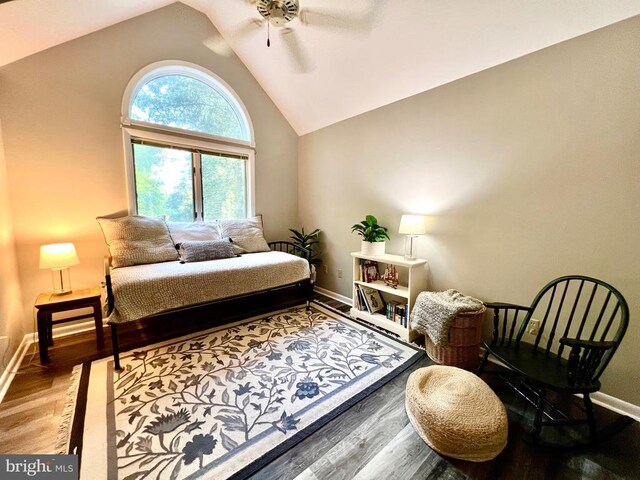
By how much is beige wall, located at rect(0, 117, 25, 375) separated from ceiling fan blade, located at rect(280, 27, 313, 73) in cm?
277

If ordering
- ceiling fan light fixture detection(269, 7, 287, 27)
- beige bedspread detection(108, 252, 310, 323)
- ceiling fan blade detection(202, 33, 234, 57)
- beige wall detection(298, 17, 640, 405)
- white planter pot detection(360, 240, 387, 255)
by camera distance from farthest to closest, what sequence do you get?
ceiling fan blade detection(202, 33, 234, 57) → white planter pot detection(360, 240, 387, 255) → ceiling fan light fixture detection(269, 7, 287, 27) → beige bedspread detection(108, 252, 310, 323) → beige wall detection(298, 17, 640, 405)

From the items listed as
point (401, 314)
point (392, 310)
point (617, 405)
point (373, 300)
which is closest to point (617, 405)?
point (617, 405)

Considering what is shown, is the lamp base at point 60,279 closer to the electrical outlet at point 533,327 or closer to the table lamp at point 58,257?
the table lamp at point 58,257

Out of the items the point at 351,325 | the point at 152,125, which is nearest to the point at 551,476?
the point at 351,325

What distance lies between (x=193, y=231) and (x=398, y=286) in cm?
251

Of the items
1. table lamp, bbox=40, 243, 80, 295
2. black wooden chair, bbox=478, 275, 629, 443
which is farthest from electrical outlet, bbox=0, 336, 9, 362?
black wooden chair, bbox=478, 275, 629, 443

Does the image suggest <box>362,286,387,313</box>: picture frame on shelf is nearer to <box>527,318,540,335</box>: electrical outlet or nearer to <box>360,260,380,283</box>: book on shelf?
<box>360,260,380,283</box>: book on shelf

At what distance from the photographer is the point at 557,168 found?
1.81 metres

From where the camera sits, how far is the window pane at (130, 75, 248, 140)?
2924 mm

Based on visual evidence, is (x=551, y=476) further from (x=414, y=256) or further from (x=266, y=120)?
(x=266, y=120)

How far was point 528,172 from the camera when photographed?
76.3 inches

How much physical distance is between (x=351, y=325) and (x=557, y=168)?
2201 millimetres

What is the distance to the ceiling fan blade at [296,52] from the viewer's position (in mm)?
2706

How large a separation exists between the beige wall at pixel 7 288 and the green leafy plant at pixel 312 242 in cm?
281
